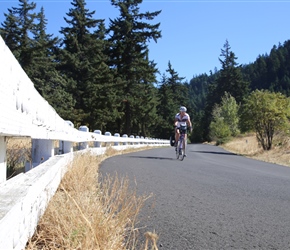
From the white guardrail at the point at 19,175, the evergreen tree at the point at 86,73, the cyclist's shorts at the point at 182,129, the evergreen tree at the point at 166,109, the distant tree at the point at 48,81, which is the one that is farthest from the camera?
the evergreen tree at the point at 166,109

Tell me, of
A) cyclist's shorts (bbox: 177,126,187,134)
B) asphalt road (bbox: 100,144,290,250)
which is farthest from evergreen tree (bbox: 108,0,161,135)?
asphalt road (bbox: 100,144,290,250)

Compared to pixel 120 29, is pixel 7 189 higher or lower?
lower

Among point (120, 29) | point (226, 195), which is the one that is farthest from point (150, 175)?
point (120, 29)

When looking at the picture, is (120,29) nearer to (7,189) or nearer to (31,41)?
(31,41)

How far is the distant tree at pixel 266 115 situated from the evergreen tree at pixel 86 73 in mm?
17258

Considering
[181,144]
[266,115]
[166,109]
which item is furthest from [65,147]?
[166,109]

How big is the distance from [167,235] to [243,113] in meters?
22.9

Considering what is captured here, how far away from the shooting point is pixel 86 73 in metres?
38.5

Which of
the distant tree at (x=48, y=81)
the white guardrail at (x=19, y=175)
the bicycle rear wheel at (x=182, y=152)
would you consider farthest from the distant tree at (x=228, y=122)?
the white guardrail at (x=19, y=175)

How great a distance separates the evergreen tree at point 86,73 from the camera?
37.3m

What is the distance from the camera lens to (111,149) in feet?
45.3

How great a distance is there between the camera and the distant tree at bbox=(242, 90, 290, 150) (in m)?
22.9

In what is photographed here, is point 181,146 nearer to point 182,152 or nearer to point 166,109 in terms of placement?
point 182,152

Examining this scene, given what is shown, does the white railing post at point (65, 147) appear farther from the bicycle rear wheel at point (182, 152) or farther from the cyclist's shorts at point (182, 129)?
the cyclist's shorts at point (182, 129)
